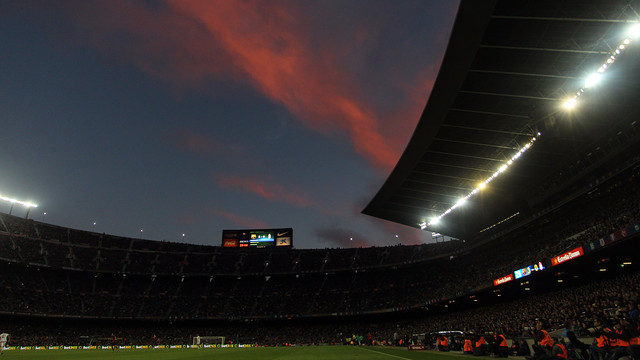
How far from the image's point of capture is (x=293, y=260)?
6819 centimetres

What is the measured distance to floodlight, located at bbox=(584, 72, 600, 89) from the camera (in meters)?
21.2

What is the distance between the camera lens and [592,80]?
21547mm

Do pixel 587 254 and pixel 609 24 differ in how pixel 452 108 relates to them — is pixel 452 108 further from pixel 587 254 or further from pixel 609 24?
pixel 587 254

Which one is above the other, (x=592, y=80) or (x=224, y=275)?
(x=592, y=80)

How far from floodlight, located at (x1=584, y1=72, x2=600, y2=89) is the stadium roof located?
21cm

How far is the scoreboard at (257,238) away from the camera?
201 feet

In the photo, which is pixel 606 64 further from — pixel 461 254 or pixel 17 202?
pixel 17 202

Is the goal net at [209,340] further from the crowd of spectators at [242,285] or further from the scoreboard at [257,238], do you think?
the scoreboard at [257,238]

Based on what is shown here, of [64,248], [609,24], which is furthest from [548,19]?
[64,248]

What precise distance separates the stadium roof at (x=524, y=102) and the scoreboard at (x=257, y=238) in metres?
27.1

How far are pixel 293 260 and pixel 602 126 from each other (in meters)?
53.0

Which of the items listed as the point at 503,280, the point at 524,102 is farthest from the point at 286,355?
the point at 503,280

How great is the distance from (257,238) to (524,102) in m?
47.7

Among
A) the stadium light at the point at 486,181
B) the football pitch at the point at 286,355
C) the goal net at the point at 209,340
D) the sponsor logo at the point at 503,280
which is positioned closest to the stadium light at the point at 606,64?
the stadium light at the point at 486,181
